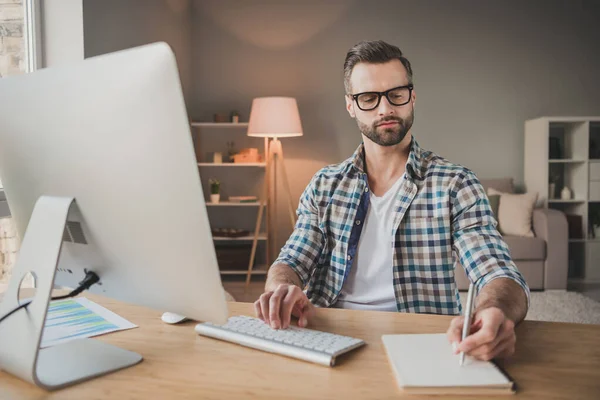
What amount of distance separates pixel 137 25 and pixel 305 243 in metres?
2.84

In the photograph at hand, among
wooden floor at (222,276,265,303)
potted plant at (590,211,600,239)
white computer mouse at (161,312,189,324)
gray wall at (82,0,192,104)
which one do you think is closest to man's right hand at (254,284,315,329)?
white computer mouse at (161,312,189,324)

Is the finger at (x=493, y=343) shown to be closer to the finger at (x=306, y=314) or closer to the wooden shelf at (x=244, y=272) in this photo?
the finger at (x=306, y=314)

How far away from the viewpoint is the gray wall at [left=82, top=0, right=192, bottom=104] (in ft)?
10.0

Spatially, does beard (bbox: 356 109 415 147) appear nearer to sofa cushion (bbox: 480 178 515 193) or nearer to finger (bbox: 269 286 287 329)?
finger (bbox: 269 286 287 329)

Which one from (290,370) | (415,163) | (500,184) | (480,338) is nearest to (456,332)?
(480,338)

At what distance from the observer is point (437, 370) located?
0.88 meters

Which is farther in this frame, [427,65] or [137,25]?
[427,65]

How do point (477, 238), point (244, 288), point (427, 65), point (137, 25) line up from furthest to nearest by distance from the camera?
point (427, 65) → point (244, 288) → point (137, 25) → point (477, 238)

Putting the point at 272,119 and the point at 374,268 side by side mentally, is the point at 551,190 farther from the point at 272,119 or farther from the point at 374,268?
the point at 374,268

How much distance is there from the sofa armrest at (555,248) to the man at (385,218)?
10.7 feet

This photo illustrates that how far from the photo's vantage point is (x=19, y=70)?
8.59 ft

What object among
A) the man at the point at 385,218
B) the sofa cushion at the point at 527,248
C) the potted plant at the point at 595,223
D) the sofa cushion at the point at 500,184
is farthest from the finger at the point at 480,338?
the potted plant at the point at 595,223

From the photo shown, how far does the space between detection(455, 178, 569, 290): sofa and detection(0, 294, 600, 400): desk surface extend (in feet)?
11.6

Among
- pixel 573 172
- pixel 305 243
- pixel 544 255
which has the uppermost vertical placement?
pixel 573 172
